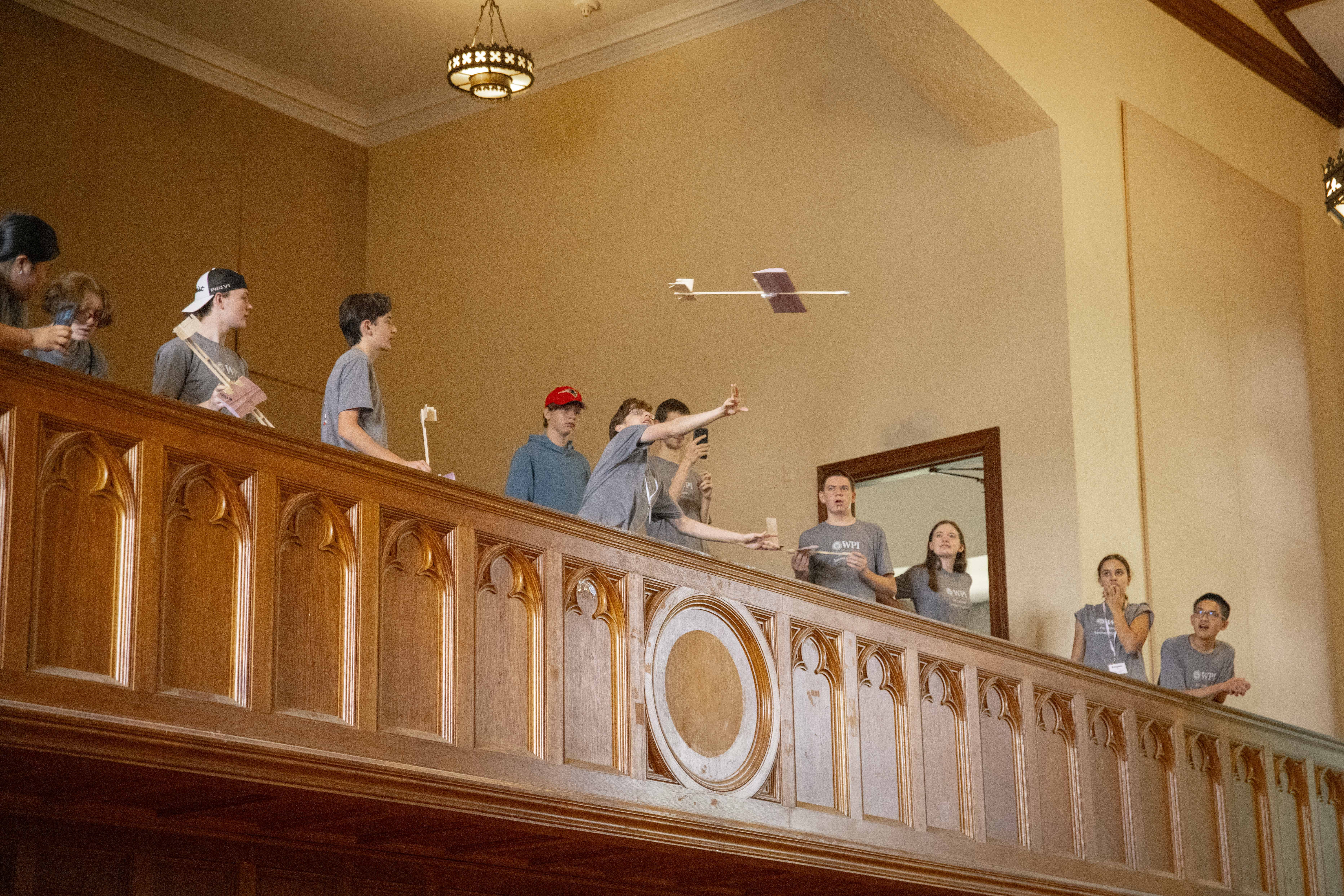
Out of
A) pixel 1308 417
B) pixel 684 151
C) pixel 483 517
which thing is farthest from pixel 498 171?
pixel 483 517

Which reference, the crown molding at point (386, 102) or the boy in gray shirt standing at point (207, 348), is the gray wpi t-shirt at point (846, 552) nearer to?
the boy in gray shirt standing at point (207, 348)

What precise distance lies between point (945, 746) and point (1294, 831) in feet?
10.1

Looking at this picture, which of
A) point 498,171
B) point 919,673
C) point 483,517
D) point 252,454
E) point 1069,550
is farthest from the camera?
point 498,171

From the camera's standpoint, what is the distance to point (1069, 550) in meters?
10.2

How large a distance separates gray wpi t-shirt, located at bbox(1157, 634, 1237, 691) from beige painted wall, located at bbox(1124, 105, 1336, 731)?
634 millimetres

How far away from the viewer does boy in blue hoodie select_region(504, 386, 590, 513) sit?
755 cm

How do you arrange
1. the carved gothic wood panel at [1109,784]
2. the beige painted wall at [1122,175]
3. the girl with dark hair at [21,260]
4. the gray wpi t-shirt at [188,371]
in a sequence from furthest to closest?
the beige painted wall at [1122,175] < the carved gothic wood panel at [1109,784] < the gray wpi t-shirt at [188,371] < the girl with dark hair at [21,260]

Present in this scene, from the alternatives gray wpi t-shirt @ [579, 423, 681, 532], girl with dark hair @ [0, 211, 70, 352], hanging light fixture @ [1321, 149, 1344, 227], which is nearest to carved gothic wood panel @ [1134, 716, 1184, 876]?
→ hanging light fixture @ [1321, 149, 1344, 227]

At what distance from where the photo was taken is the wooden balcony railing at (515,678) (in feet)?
15.1

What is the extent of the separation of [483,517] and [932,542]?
3.96m

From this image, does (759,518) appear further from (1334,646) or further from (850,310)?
(1334,646)

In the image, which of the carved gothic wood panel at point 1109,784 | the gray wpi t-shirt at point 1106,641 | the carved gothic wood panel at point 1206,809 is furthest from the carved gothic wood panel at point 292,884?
the carved gothic wood panel at point 1206,809

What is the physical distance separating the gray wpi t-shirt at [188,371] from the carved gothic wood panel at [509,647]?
37.6 inches

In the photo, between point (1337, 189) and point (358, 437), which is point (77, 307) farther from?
point (1337, 189)
